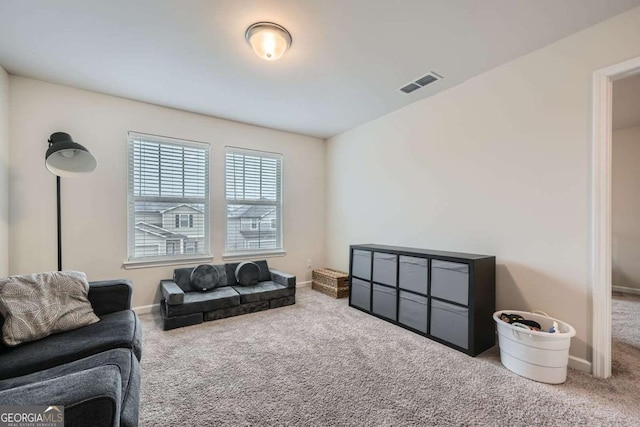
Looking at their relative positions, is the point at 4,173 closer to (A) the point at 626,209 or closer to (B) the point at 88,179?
(B) the point at 88,179

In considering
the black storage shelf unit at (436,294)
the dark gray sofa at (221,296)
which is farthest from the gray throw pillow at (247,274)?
the black storage shelf unit at (436,294)

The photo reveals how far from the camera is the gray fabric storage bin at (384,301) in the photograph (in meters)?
3.18

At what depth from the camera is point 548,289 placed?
238 centimetres

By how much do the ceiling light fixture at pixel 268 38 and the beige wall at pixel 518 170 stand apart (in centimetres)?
200

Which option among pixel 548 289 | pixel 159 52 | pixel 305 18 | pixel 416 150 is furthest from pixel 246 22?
pixel 548 289

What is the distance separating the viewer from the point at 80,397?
0.97m

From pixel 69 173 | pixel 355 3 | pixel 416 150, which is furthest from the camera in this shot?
pixel 416 150

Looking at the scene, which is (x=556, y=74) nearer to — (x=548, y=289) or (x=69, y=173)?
(x=548, y=289)

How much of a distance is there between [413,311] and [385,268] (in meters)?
0.57

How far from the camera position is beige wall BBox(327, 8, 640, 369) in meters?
2.19

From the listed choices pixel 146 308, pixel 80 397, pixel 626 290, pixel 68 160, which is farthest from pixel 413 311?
pixel 626 290

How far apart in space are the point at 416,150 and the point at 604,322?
2.37 metres

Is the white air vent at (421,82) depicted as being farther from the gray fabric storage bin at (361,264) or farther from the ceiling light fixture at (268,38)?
the gray fabric storage bin at (361,264)

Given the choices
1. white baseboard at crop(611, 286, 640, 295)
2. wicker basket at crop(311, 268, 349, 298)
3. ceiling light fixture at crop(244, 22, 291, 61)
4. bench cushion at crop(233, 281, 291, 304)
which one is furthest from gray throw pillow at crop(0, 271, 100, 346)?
white baseboard at crop(611, 286, 640, 295)
